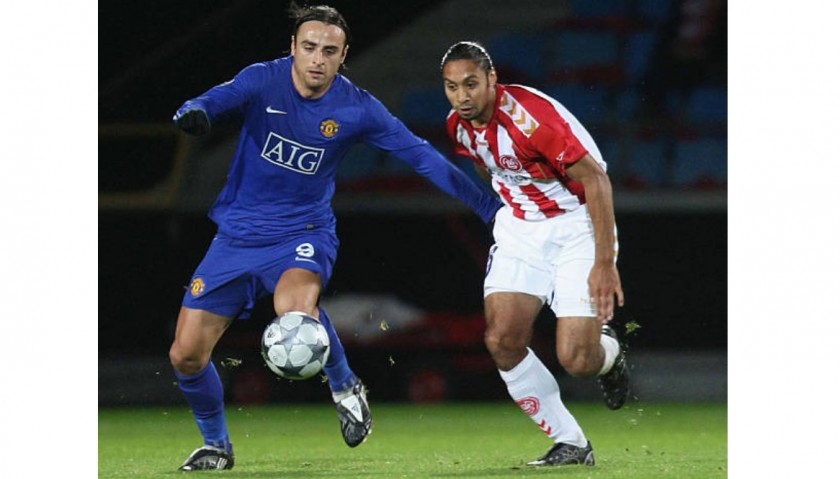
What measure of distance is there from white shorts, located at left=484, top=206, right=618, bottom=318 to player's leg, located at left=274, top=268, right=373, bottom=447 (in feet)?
2.27

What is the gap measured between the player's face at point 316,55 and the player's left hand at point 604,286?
1.39 metres

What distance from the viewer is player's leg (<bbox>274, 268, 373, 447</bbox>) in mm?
5230

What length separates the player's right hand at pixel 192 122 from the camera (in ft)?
16.0

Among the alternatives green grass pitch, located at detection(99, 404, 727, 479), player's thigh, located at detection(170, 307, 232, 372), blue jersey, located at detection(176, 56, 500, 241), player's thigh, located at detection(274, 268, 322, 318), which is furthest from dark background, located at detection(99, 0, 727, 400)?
player's thigh, located at detection(274, 268, 322, 318)

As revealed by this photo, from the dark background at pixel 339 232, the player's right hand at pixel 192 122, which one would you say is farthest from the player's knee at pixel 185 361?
the dark background at pixel 339 232

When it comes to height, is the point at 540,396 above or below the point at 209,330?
below

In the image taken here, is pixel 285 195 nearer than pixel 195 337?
No

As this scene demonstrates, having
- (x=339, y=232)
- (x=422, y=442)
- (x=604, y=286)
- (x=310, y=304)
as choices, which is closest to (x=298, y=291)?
(x=310, y=304)

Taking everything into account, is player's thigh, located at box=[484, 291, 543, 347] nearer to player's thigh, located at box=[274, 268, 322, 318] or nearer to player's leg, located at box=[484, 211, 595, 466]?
player's leg, located at box=[484, 211, 595, 466]

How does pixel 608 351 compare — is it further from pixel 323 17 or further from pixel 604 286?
pixel 323 17

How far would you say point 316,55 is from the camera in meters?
5.36

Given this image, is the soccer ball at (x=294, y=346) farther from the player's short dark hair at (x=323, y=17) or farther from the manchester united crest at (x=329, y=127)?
the player's short dark hair at (x=323, y=17)

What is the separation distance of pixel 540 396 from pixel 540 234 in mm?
695
